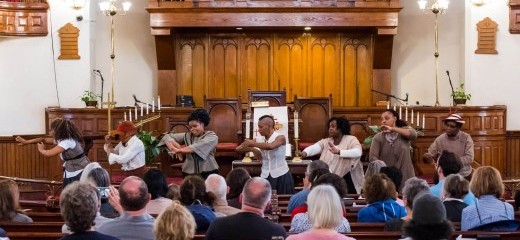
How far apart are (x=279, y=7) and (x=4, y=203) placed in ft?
33.4

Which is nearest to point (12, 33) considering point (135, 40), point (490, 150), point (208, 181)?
point (135, 40)

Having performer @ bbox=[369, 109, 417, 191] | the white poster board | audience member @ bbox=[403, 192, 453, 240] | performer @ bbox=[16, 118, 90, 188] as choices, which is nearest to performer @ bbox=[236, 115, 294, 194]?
performer @ bbox=[369, 109, 417, 191]

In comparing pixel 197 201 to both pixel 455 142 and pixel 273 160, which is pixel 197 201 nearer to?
pixel 273 160

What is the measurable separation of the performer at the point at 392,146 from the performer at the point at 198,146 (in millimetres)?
1931

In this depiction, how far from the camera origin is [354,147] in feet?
33.5

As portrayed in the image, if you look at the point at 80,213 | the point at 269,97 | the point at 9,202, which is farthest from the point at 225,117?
the point at 80,213

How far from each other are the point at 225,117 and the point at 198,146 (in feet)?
17.1

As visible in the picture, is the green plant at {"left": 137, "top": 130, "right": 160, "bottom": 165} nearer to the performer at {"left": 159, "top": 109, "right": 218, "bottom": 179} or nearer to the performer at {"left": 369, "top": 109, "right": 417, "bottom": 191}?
the performer at {"left": 159, "top": 109, "right": 218, "bottom": 179}

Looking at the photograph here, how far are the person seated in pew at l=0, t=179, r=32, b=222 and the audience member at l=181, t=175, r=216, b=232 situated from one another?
135 cm

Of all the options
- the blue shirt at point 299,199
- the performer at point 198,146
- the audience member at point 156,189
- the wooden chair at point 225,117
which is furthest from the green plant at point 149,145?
the audience member at point 156,189

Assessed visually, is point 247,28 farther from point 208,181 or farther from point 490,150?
point 208,181

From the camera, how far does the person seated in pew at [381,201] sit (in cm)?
699

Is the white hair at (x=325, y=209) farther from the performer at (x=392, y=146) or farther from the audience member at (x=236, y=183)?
the performer at (x=392, y=146)

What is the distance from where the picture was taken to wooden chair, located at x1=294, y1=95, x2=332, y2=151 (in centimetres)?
1511
